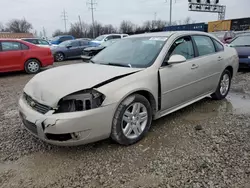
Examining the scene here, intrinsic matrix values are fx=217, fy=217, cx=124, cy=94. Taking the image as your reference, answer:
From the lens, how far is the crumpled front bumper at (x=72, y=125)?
2408mm

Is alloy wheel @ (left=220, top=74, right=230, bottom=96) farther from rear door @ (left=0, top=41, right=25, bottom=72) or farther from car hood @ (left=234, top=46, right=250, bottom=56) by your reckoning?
rear door @ (left=0, top=41, right=25, bottom=72)

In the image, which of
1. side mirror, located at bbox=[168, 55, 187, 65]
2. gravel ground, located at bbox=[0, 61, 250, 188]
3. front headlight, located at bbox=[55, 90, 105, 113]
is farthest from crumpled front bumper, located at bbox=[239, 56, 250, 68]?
front headlight, located at bbox=[55, 90, 105, 113]

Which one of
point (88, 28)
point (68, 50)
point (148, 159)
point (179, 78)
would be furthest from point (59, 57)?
point (88, 28)

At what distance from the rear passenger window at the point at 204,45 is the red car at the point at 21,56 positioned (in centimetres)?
683

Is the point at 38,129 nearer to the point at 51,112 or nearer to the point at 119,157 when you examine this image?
the point at 51,112

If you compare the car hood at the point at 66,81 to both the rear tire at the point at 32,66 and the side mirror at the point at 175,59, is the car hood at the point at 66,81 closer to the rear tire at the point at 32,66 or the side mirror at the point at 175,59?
the side mirror at the point at 175,59

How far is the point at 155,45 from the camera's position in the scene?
11.5ft

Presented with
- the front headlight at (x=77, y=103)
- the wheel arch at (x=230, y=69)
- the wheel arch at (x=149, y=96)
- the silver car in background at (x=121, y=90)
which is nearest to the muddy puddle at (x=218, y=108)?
the silver car in background at (x=121, y=90)

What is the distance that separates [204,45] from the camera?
426cm

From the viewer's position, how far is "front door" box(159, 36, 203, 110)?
3.27 metres

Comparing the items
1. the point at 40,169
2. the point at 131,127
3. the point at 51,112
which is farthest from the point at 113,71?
the point at 40,169

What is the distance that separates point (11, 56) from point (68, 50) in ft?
17.7

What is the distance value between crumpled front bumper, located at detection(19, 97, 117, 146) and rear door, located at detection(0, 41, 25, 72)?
643 cm

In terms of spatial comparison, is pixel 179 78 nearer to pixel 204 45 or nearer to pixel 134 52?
pixel 134 52
